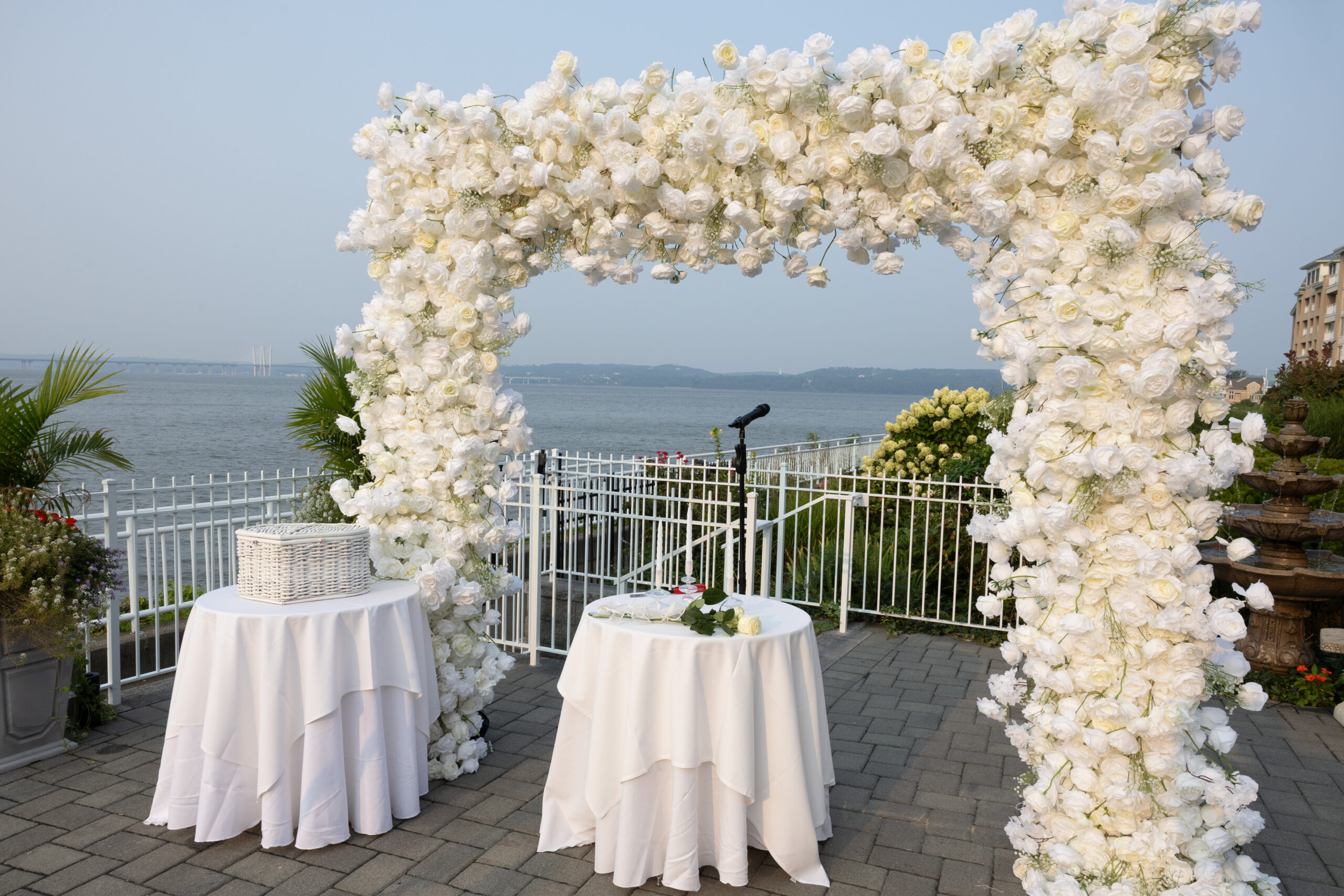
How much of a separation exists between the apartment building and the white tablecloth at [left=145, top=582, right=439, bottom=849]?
62.6 meters

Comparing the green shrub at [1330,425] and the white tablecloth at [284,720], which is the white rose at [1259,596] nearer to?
the white tablecloth at [284,720]

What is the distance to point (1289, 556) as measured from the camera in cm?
607

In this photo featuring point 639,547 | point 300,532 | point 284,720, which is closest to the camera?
point 284,720

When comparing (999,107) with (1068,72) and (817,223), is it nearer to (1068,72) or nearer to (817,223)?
(1068,72)

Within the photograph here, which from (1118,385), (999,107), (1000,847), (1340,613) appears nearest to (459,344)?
(999,107)

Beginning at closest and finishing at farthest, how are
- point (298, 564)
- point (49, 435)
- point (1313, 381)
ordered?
1. point (298, 564)
2. point (49, 435)
3. point (1313, 381)

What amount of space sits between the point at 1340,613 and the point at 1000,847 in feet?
15.9

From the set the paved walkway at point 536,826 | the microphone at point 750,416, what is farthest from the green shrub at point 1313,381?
the microphone at point 750,416

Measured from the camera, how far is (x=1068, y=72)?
297cm

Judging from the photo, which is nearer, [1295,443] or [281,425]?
[1295,443]

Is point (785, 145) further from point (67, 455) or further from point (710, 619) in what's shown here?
point (67, 455)

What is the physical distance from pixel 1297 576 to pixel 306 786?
20.6 feet

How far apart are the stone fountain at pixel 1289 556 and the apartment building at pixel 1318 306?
2248 inches

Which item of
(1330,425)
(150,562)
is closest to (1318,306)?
(1330,425)
